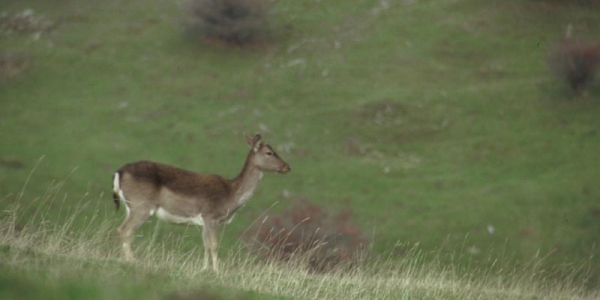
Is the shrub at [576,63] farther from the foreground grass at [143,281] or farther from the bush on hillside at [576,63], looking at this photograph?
the foreground grass at [143,281]

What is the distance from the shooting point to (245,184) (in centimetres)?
1673

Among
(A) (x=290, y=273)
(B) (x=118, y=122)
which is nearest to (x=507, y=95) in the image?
(B) (x=118, y=122)

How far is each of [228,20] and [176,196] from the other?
48.6m

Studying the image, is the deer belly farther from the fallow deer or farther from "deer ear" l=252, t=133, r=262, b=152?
"deer ear" l=252, t=133, r=262, b=152

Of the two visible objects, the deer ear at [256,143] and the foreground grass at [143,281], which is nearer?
the foreground grass at [143,281]

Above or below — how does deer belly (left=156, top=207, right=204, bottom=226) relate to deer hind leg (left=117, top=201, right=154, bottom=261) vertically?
below

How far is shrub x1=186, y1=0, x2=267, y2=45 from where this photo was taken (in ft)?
201

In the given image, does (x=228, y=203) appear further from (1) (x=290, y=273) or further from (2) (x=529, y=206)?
(2) (x=529, y=206)

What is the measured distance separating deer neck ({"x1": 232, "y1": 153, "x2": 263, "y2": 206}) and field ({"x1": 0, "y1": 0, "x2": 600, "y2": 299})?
58.8ft

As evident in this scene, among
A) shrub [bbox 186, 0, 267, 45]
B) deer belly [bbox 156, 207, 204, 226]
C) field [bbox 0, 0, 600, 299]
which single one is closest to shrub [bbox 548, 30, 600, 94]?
field [bbox 0, 0, 600, 299]

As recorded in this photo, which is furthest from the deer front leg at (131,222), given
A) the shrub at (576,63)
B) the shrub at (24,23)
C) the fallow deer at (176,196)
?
the shrub at (24,23)

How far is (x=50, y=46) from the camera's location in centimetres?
5966

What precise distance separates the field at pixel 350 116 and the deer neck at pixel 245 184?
17.9 m

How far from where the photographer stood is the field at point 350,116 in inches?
1671
